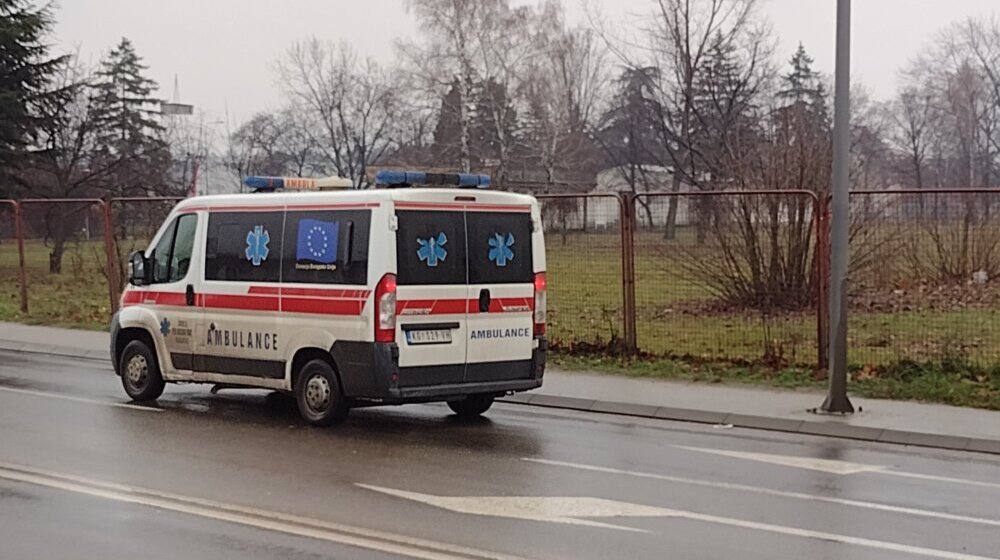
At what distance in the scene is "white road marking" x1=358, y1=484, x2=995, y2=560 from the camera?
23.8ft


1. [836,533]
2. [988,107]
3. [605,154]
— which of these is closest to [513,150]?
[605,154]

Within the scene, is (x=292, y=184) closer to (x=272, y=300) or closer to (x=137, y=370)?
(x=272, y=300)

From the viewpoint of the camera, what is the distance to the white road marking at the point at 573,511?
725 centimetres

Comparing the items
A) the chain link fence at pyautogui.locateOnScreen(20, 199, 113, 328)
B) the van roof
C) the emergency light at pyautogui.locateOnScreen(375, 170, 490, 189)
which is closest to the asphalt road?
the van roof

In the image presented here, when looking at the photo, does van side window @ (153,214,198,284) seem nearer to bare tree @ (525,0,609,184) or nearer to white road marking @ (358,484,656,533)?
white road marking @ (358,484,656,533)

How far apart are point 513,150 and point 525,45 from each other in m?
6.60

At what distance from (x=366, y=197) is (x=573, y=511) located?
3.97 metres

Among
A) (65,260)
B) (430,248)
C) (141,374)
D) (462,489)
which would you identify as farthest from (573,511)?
(65,260)

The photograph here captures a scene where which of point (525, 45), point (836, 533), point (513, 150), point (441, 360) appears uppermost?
point (525, 45)

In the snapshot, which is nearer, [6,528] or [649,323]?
[6,528]

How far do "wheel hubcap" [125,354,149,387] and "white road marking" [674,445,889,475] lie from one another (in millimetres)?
5986

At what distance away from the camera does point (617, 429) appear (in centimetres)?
1149

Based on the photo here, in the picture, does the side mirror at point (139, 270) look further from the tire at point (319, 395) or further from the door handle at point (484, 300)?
the door handle at point (484, 300)

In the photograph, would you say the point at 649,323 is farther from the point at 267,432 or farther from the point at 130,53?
the point at 130,53
